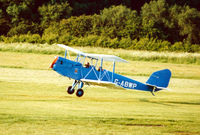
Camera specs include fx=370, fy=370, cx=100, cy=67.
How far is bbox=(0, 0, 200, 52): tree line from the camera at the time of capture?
45759 millimetres

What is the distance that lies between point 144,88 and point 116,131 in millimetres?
6724

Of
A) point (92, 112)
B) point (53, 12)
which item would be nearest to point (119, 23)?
point (53, 12)

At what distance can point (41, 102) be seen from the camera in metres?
13.4

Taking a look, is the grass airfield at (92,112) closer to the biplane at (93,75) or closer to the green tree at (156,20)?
the biplane at (93,75)

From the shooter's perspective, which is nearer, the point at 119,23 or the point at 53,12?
the point at 53,12

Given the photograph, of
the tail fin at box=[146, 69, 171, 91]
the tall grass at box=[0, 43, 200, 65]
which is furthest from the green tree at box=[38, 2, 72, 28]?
the tail fin at box=[146, 69, 171, 91]

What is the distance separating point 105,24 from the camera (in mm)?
55375

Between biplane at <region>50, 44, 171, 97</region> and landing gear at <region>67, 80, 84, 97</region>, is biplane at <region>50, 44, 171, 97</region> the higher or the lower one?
the higher one

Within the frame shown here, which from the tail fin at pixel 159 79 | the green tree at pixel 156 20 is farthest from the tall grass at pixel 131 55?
the tail fin at pixel 159 79

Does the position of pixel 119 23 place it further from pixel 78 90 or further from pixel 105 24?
pixel 78 90

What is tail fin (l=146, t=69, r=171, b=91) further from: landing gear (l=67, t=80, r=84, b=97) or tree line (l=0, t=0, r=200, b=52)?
tree line (l=0, t=0, r=200, b=52)

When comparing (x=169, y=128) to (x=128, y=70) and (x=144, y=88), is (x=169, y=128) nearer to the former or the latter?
(x=144, y=88)

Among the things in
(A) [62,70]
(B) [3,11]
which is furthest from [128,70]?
(B) [3,11]

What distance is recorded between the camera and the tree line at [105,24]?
1802 inches
